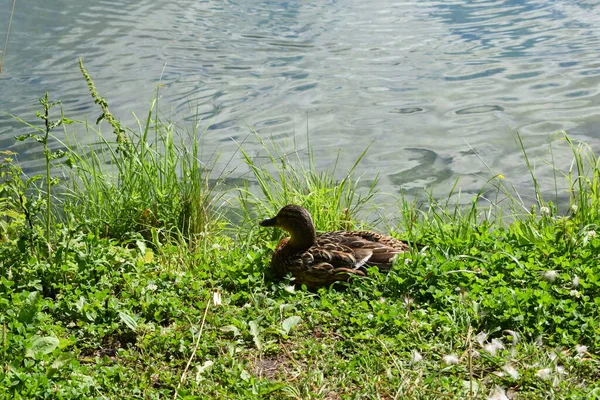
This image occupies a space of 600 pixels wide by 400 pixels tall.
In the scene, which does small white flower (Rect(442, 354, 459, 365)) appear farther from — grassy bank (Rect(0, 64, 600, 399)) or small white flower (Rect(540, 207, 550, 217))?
small white flower (Rect(540, 207, 550, 217))

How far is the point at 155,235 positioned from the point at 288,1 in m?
13.8

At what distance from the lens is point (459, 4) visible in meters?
18.1

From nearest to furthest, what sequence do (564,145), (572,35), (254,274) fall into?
1. (254,274)
2. (564,145)
3. (572,35)

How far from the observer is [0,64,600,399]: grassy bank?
3.97m

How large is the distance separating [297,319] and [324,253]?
77cm

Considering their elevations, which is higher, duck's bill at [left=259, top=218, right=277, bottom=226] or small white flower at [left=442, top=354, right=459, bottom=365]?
duck's bill at [left=259, top=218, right=277, bottom=226]

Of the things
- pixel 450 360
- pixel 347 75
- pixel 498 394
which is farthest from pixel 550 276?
pixel 347 75

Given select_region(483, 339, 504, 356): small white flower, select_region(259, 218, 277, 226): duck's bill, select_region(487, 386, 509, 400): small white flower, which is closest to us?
select_region(487, 386, 509, 400): small white flower

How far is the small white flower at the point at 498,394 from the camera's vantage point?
3.80 metres

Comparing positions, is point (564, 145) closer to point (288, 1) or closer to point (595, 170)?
point (595, 170)

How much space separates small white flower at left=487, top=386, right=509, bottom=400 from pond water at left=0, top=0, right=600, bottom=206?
4.06 meters

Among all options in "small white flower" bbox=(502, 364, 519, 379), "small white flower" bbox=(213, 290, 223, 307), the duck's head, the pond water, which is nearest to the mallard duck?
the duck's head

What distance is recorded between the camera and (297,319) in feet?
15.0

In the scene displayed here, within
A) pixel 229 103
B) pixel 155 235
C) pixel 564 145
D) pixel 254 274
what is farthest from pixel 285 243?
pixel 229 103
